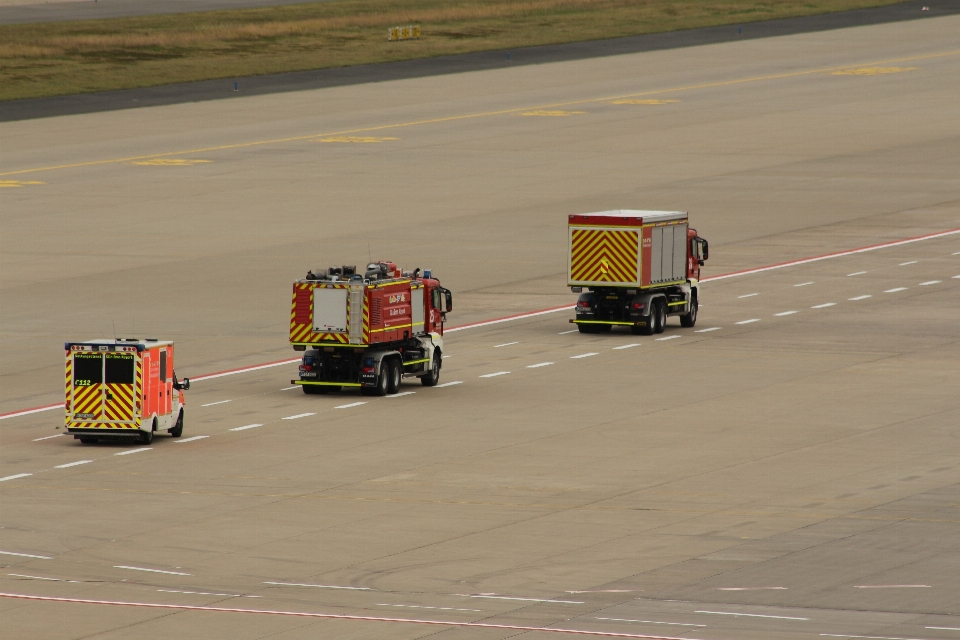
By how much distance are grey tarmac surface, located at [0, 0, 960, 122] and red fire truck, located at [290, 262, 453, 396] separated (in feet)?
235

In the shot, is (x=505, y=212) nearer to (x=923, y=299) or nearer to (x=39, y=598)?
(x=923, y=299)

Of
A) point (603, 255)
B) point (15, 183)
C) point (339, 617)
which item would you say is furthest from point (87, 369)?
point (15, 183)

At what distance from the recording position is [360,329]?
45.1m

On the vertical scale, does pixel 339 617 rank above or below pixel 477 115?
below

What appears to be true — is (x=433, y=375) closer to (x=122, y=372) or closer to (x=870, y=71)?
(x=122, y=372)

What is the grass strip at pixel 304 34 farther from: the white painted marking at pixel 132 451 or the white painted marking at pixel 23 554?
the white painted marking at pixel 23 554

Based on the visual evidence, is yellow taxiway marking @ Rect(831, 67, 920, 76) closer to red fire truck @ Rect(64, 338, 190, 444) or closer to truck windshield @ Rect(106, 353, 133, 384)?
red fire truck @ Rect(64, 338, 190, 444)

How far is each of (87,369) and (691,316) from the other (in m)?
22.3

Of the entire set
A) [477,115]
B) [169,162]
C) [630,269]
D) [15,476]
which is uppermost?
[477,115]

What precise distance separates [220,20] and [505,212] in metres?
77.6

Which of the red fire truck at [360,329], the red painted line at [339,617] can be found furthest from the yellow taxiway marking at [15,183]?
the red painted line at [339,617]

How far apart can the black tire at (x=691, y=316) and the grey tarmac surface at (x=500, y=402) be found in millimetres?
368

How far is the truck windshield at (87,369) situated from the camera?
3922 cm

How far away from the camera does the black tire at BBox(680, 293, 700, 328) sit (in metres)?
57.0
